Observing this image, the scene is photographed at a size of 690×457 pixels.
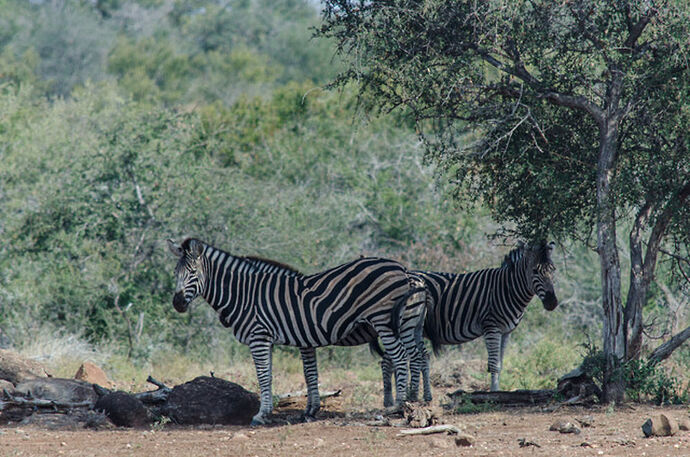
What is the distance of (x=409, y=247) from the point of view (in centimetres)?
1728

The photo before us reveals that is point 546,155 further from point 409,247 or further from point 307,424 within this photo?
point 409,247

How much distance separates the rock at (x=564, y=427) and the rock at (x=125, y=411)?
183 inches

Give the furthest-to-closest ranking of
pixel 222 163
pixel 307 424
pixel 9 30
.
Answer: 1. pixel 9 30
2. pixel 222 163
3. pixel 307 424

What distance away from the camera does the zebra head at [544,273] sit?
440 inches

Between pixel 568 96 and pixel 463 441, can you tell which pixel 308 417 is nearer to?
pixel 463 441

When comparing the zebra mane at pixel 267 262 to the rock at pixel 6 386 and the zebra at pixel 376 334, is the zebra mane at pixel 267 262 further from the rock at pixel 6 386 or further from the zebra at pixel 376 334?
the rock at pixel 6 386

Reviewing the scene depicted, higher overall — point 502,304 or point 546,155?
point 546,155

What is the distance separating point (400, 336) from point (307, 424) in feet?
5.56

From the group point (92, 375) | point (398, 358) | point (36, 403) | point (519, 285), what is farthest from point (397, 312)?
point (92, 375)

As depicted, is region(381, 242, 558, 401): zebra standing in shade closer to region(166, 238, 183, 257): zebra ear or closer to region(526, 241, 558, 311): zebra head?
region(526, 241, 558, 311): zebra head

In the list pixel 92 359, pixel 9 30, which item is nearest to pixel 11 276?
pixel 92 359

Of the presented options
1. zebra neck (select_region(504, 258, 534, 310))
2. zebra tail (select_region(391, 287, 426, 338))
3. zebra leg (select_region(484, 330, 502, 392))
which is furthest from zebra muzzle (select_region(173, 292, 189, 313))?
zebra neck (select_region(504, 258, 534, 310))

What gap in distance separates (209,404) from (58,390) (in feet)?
6.68

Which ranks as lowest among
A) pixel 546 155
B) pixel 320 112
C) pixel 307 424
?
pixel 307 424
